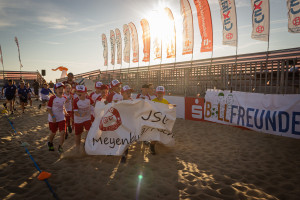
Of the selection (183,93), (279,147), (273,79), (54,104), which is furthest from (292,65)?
(54,104)

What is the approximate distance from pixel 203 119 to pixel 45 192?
27.8 feet

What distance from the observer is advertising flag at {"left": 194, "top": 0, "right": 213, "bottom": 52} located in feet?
45.3

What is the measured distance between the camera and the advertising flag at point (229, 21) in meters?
12.5

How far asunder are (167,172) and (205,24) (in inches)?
507

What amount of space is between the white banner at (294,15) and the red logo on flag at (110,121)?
10908 millimetres

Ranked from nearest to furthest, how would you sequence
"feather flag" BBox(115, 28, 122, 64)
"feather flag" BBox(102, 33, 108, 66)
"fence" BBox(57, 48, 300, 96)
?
"fence" BBox(57, 48, 300, 96) → "feather flag" BBox(115, 28, 122, 64) → "feather flag" BBox(102, 33, 108, 66)

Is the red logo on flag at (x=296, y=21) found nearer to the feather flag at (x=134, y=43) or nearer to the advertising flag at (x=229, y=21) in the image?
the advertising flag at (x=229, y=21)

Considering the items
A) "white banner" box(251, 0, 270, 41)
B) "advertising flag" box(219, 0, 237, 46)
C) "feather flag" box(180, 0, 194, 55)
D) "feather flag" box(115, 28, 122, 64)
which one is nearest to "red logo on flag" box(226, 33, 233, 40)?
"advertising flag" box(219, 0, 237, 46)

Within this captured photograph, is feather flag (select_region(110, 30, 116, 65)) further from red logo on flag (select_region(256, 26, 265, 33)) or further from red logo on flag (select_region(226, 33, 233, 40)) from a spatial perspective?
red logo on flag (select_region(256, 26, 265, 33))

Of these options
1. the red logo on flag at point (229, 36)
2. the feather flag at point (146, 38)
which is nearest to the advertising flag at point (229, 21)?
the red logo on flag at point (229, 36)

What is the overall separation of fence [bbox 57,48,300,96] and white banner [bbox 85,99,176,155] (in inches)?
211

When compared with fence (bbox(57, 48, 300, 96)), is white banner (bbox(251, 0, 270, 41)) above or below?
above

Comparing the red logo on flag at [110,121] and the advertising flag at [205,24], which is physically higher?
the advertising flag at [205,24]

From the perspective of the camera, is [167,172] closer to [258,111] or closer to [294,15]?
[258,111]
